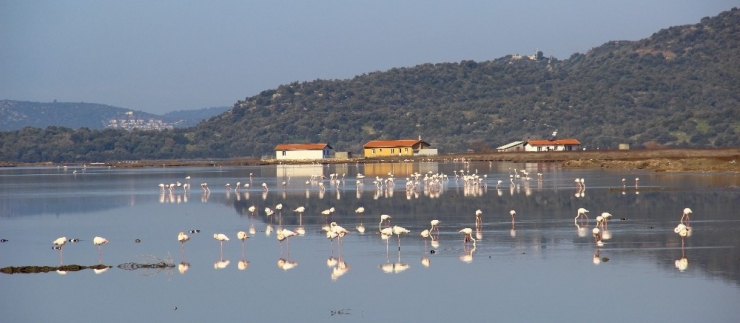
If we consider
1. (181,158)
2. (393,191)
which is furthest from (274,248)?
(181,158)

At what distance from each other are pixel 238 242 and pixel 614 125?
124266mm

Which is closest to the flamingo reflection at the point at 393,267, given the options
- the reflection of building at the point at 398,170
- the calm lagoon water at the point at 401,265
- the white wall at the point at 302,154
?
the calm lagoon water at the point at 401,265

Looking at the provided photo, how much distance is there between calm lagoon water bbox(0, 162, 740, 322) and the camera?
55.3 feet

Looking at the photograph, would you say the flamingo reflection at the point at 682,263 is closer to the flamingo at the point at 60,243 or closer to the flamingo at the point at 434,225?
the flamingo at the point at 434,225

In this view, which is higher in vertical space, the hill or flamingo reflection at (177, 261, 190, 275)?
the hill

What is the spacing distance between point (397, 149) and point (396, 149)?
129mm

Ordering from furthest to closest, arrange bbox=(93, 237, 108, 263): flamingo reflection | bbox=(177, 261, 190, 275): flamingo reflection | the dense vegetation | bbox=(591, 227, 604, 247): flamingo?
the dense vegetation → bbox=(591, 227, 604, 247): flamingo → bbox=(93, 237, 108, 263): flamingo reflection → bbox=(177, 261, 190, 275): flamingo reflection

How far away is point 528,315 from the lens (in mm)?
16016

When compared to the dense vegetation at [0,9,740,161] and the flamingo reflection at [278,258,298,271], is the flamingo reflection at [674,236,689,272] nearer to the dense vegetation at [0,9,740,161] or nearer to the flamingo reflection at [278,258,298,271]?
the flamingo reflection at [278,258,298,271]

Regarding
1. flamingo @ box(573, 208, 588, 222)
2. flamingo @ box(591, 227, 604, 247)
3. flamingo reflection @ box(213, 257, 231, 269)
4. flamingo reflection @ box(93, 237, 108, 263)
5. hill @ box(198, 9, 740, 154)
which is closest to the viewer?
flamingo reflection @ box(213, 257, 231, 269)

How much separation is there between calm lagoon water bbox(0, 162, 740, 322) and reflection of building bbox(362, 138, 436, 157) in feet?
257

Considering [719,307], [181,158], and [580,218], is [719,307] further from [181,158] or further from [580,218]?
[181,158]

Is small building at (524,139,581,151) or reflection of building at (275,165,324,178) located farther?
small building at (524,139,581,151)

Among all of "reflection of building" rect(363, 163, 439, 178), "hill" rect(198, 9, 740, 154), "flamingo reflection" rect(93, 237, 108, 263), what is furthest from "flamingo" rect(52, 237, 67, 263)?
"hill" rect(198, 9, 740, 154)
